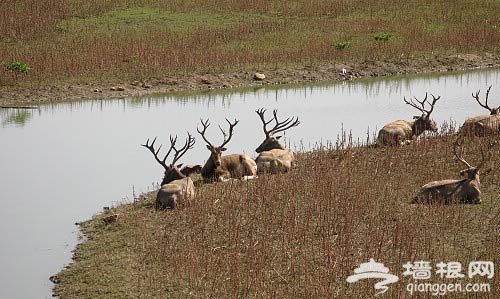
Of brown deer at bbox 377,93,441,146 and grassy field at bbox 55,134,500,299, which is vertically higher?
brown deer at bbox 377,93,441,146

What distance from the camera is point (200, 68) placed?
28.2 metres

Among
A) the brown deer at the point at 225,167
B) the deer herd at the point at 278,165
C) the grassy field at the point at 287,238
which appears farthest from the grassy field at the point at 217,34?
the grassy field at the point at 287,238

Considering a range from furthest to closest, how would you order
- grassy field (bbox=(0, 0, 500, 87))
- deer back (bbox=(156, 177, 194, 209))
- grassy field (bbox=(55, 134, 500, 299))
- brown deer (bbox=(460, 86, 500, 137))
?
1. grassy field (bbox=(0, 0, 500, 87))
2. brown deer (bbox=(460, 86, 500, 137))
3. deer back (bbox=(156, 177, 194, 209))
4. grassy field (bbox=(55, 134, 500, 299))

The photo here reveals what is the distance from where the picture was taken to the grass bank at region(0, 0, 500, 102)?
2709 centimetres

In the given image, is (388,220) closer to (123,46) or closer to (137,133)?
(137,133)

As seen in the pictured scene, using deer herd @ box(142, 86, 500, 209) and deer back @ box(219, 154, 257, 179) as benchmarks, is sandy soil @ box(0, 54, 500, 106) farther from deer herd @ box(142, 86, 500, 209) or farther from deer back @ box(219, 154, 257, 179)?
deer back @ box(219, 154, 257, 179)

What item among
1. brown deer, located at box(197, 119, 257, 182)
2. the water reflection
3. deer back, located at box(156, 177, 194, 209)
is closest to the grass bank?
the water reflection

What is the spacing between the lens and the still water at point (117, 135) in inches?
503

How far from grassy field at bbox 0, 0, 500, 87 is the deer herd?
11722 millimetres

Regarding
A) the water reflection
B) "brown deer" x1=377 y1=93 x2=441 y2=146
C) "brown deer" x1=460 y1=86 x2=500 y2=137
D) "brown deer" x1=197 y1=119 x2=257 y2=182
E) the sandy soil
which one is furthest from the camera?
the sandy soil

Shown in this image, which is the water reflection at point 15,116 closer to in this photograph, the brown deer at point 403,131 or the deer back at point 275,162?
the deer back at point 275,162

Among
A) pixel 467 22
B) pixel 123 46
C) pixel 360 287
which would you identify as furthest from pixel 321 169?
pixel 467 22

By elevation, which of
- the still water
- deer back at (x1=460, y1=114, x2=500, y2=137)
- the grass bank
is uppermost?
the grass bank

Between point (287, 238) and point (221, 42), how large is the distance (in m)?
20.3
